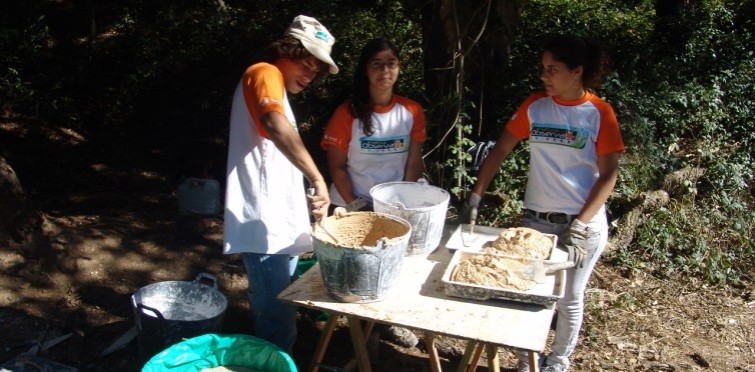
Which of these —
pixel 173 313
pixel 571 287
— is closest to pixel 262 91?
pixel 173 313

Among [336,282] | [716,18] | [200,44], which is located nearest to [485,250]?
[336,282]

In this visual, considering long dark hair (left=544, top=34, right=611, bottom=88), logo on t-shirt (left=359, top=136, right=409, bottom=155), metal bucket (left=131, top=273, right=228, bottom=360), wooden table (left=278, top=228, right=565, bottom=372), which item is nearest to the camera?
wooden table (left=278, top=228, right=565, bottom=372)

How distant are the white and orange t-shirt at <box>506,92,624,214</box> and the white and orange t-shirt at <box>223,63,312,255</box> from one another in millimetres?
1150

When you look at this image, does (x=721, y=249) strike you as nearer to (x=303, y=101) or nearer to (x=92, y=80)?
(x=303, y=101)

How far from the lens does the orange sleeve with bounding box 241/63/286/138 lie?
236 centimetres

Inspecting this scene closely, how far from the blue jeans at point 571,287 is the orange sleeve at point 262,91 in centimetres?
138

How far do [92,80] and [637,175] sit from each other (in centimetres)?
574

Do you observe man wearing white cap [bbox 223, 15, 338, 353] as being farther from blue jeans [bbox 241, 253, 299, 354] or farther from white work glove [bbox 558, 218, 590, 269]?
white work glove [bbox 558, 218, 590, 269]

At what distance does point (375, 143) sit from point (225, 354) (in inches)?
47.6

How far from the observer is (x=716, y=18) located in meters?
8.29

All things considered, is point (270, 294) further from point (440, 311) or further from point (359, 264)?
point (440, 311)

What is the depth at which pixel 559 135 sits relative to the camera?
288 centimetres

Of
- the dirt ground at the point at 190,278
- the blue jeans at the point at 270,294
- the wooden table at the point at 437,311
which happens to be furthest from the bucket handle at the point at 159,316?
the wooden table at the point at 437,311

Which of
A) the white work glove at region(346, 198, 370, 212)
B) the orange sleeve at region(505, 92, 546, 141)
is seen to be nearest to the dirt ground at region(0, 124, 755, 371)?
the white work glove at region(346, 198, 370, 212)
